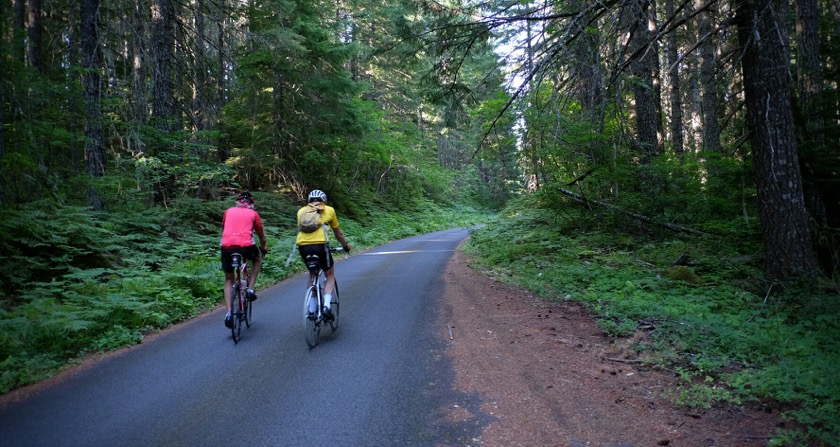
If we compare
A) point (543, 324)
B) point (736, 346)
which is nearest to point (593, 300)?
point (543, 324)

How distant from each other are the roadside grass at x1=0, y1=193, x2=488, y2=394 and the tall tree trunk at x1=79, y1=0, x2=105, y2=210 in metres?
1.19

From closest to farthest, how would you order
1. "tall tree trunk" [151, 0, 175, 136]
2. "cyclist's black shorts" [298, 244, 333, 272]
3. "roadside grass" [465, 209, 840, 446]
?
"roadside grass" [465, 209, 840, 446] → "cyclist's black shorts" [298, 244, 333, 272] → "tall tree trunk" [151, 0, 175, 136]

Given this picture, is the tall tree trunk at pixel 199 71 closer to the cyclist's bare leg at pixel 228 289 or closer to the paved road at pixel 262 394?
the cyclist's bare leg at pixel 228 289

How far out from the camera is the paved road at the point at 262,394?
3447 mm

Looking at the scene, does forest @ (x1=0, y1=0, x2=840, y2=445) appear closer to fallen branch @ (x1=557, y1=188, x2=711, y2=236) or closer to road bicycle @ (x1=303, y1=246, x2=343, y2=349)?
fallen branch @ (x1=557, y1=188, x2=711, y2=236)

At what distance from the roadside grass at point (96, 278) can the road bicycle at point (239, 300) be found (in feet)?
4.58

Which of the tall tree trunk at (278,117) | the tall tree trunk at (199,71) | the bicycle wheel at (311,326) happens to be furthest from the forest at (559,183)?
the bicycle wheel at (311,326)

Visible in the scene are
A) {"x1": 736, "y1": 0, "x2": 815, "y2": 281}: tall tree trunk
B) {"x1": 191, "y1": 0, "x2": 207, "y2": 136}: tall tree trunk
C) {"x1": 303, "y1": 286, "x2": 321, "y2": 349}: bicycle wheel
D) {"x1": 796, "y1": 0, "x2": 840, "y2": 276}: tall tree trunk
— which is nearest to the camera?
{"x1": 303, "y1": 286, "x2": 321, "y2": 349}: bicycle wheel

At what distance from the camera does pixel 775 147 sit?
618 cm

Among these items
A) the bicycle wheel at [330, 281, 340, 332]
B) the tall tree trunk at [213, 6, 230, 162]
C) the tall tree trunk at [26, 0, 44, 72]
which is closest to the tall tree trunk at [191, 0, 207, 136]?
the tall tree trunk at [213, 6, 230, 162]

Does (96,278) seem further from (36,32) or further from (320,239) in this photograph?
(36,32)

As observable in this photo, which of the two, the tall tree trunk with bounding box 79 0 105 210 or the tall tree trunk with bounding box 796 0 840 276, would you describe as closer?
the tall tree trunk with bounding box 796 0 840 276

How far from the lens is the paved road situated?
3.45m

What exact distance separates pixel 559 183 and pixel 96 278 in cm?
1121
